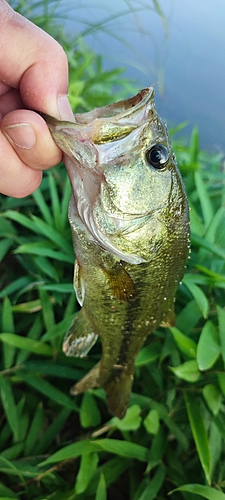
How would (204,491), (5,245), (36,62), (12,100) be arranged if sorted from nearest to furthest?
1. (36,62)
2. (12,100)
3. (204,491)
4. (5,245)

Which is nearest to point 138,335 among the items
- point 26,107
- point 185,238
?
point 185,238

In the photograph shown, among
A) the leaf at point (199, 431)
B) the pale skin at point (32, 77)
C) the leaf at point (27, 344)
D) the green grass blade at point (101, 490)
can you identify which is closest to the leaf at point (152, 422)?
the leaf at point (199, 431)

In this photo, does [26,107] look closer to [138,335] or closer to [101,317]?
[101,317]

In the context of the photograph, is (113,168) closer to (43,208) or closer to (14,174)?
(14,174)

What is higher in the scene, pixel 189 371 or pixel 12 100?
pixel 12 100

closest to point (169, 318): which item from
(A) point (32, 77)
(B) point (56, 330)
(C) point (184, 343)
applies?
(C) point (184, 343)
